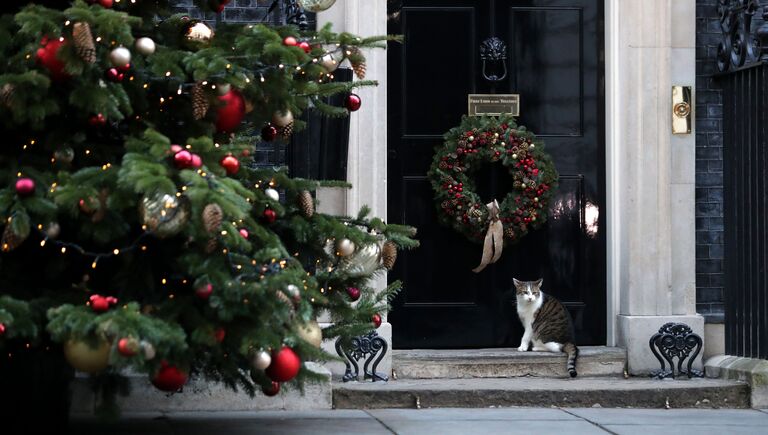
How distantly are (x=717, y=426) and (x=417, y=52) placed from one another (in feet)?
11.1

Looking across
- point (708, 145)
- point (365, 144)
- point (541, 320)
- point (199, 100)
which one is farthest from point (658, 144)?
point (199, 100)

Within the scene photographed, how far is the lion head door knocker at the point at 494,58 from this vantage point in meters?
10.0

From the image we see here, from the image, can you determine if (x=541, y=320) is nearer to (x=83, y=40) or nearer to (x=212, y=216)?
(x=212, y=216)

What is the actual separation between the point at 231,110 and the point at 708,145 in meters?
4.43

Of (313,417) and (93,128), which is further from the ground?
(93,128)

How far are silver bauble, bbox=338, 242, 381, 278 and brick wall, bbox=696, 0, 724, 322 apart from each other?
3.45 meters

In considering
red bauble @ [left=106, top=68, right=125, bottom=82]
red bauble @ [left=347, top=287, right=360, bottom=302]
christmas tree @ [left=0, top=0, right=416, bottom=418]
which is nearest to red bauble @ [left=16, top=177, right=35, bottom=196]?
christmas tree @ [left=0, top=0, right=416, bottom=418]

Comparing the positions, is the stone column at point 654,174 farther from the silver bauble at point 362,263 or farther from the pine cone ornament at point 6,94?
the pine cone ornament at point 6,94

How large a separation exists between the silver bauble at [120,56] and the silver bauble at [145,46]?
21cm

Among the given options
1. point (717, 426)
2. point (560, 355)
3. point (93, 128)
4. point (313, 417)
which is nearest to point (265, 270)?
point (93, 128)

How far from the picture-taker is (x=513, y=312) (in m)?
10.1

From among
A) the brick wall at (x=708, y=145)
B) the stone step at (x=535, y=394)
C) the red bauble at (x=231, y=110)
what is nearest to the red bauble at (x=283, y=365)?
the red bauble at (x=231, y=110)

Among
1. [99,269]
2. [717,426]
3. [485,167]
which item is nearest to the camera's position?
[99,269]

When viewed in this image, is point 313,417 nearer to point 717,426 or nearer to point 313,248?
point 313,248
